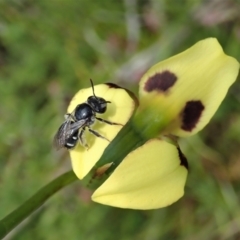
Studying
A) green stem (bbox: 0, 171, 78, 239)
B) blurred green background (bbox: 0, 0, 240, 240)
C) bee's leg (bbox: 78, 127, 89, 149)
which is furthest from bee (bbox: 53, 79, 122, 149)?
blurred green background (bbox: 0, 0, 240, 240)

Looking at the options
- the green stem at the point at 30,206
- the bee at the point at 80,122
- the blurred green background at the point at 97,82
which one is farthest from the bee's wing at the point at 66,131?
the blurred green background at the point at 97,82

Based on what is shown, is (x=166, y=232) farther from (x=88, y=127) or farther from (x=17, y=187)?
(x=88, y=127)

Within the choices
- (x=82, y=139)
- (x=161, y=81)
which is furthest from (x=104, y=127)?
(x=161, y=81)

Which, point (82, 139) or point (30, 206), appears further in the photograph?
point (82, 139)

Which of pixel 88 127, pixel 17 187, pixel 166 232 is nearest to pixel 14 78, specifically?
pixel 17 187

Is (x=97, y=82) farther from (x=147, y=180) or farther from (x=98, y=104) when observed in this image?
(x=147, y=180)

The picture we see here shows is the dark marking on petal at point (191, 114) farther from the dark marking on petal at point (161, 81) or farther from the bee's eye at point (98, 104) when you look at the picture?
the bee's eye at point (98, 104)
